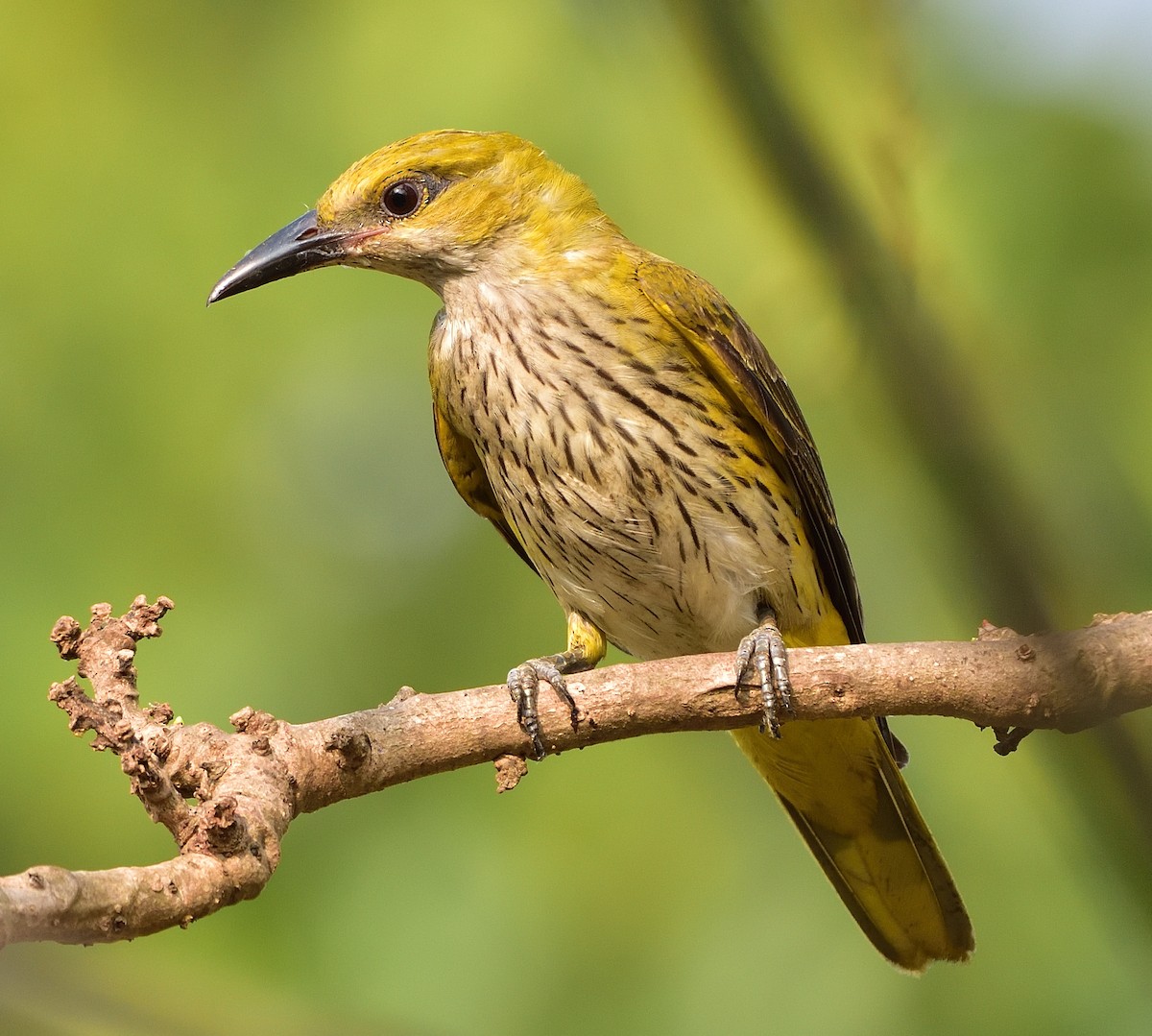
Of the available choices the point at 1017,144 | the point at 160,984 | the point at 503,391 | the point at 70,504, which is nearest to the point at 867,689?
the point at 503,391

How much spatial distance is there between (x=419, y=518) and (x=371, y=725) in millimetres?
3231

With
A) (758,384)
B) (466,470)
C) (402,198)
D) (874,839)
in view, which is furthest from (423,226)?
(874,839)

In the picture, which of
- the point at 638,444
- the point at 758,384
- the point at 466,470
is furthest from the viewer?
the point at 466,470

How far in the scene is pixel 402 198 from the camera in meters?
4.00

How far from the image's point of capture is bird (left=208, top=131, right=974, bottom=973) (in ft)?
12.3

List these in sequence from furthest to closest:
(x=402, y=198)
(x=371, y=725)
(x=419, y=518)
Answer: (x=419, y=518) → (x=402, y=198) → (x=371, y=725)

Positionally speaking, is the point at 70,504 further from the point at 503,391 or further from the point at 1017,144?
the point at 1017,144

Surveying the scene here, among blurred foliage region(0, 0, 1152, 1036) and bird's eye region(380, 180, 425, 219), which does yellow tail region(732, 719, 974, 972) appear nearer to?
blurred foliage region(0, 0, 1152, 1036)

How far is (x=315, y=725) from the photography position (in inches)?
111

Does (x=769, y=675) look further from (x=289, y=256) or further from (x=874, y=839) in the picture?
(x=289, y=256)

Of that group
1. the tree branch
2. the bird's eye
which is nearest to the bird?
the bird's eye

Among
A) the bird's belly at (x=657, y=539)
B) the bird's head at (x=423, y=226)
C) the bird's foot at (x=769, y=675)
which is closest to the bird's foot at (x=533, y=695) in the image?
the bird's foot at (x=769, y=675)

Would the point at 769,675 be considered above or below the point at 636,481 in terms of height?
below

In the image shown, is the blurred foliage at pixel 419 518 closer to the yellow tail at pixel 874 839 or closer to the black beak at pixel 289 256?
the yellow tail at pixel 874 839
